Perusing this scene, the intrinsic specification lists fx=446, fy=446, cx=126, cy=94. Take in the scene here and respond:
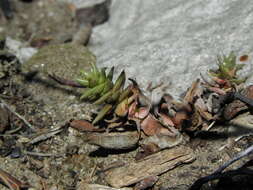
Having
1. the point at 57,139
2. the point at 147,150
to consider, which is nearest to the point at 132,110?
the point at 147,150

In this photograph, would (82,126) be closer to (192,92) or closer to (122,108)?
(122,108)

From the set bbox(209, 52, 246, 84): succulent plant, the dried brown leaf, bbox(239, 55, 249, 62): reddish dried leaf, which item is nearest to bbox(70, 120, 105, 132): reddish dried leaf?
→ the dried brown leaf

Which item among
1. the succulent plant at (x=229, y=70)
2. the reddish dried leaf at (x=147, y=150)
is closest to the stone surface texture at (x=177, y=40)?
the succulent plant at (x=229, y=70)


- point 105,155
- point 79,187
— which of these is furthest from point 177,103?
point 79,187

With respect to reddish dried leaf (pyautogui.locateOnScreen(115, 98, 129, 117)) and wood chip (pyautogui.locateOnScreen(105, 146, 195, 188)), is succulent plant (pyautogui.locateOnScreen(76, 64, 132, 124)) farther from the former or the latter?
wood chip (pyautogui.locateOnScreen(105, 146, 195, 188))

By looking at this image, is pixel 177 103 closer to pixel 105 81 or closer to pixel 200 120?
pixel 200 120

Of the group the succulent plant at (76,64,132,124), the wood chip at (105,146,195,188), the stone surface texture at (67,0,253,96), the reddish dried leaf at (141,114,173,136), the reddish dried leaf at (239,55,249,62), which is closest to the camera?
the wood chip at (105,146,195,188)
